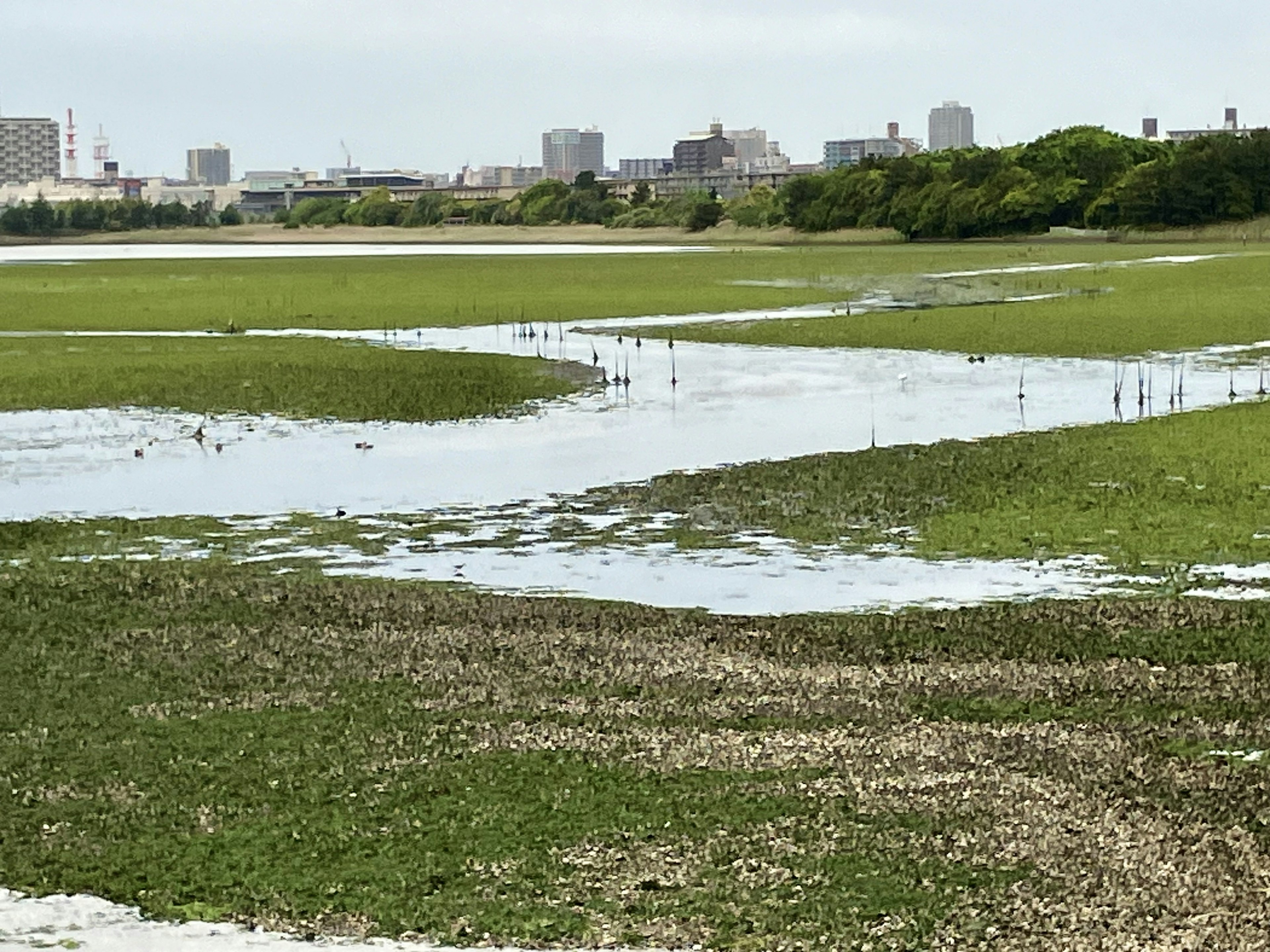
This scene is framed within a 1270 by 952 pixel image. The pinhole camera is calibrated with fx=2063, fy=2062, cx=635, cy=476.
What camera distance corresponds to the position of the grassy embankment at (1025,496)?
1808cm

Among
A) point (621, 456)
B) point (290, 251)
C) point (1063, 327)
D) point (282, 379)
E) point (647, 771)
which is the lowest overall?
point (647, 771)

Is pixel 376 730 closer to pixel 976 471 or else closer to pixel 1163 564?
pixel 1163 564

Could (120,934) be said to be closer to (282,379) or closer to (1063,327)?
(282,379)

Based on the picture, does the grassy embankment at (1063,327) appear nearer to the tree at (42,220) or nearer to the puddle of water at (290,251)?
the puddle of water at (290,251)

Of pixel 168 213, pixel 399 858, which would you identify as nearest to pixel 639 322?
pixel 399 858

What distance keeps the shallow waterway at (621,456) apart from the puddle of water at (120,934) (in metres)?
7.31

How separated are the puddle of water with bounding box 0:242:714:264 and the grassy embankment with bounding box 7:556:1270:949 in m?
93.9

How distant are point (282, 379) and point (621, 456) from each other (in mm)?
11550

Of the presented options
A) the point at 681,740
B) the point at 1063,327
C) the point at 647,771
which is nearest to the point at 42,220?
the point at 1063,327

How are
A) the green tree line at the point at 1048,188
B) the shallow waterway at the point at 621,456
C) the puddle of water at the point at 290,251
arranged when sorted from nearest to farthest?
the shallow waterway at the point at 621,456 → the puddle of water at the point at 290,251 → the green tree line at the point at 1048,188

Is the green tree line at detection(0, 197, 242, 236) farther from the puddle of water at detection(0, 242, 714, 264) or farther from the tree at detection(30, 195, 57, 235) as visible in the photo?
the puddle of water at detection(0, 242, 714, 264)

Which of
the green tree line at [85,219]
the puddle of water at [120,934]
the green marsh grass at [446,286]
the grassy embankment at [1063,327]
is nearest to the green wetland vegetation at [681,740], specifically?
A: the puddle of water at [120,934]

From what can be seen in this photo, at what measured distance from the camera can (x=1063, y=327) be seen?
4462 centimetres

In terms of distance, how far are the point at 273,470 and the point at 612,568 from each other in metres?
7.90
